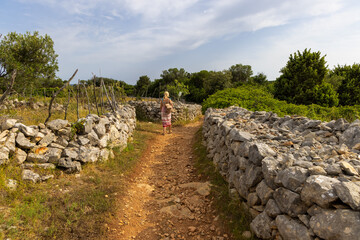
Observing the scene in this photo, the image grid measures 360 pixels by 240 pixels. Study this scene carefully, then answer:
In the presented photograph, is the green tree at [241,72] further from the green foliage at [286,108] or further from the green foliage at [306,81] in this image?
the green foliage at [286,108]

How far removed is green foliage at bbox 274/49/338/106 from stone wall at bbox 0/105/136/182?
62.4ft

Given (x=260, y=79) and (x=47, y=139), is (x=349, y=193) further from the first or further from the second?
(x=260, y=79)

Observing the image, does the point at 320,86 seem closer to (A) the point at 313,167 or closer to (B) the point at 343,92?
(B) the point at 343,92

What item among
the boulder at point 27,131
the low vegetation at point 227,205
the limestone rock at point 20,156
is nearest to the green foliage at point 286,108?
the low vegetation at point 227,205

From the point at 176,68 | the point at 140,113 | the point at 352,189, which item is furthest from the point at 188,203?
the point at 176,68

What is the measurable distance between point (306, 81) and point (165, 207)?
66.5 feet

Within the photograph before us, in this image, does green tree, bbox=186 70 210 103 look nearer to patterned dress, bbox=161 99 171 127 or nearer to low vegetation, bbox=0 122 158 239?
patterned dress, bbox=161 99 171 127

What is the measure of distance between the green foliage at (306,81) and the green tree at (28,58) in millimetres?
23694

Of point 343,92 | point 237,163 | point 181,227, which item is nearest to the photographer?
point 181,227

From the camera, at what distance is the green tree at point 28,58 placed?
17828 mm

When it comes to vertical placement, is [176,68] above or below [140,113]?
above

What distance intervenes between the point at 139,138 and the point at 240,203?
770cm

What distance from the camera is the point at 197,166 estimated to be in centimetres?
754

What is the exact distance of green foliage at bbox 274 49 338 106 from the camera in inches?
757
